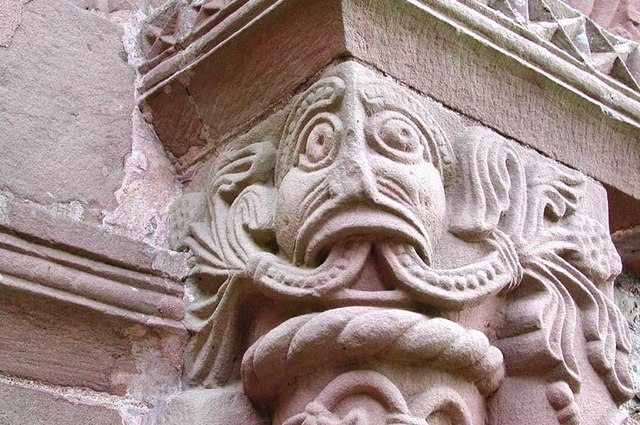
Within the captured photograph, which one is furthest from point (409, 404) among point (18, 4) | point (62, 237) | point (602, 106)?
point (18, 4)

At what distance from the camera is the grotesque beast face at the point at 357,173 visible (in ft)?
4.70

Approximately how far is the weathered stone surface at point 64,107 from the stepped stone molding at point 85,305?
0.11 meters

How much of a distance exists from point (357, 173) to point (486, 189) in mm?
296

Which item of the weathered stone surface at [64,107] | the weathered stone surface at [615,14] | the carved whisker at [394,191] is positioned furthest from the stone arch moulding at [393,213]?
the weathered stone surface at [615,14]

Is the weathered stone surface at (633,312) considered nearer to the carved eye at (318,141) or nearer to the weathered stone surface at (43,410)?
the carved eye at (318,141)

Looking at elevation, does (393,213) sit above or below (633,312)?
above

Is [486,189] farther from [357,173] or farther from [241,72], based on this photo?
[241,72]

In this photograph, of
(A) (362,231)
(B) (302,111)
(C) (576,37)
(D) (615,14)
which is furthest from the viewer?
(D) (615,14)

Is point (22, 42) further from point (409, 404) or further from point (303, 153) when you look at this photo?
point (409, 404)

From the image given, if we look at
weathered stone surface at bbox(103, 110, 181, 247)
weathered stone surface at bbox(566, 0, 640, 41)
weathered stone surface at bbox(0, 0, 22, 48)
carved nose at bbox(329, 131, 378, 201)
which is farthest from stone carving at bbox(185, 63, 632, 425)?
weathered stone surface at bbox(566, 0, 640, 41)

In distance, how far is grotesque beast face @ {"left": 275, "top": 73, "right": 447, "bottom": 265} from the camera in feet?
4.70

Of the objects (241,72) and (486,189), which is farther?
(241,72)

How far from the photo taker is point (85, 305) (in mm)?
1607

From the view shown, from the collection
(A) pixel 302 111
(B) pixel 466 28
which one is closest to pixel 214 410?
(A) pixel 302 111
